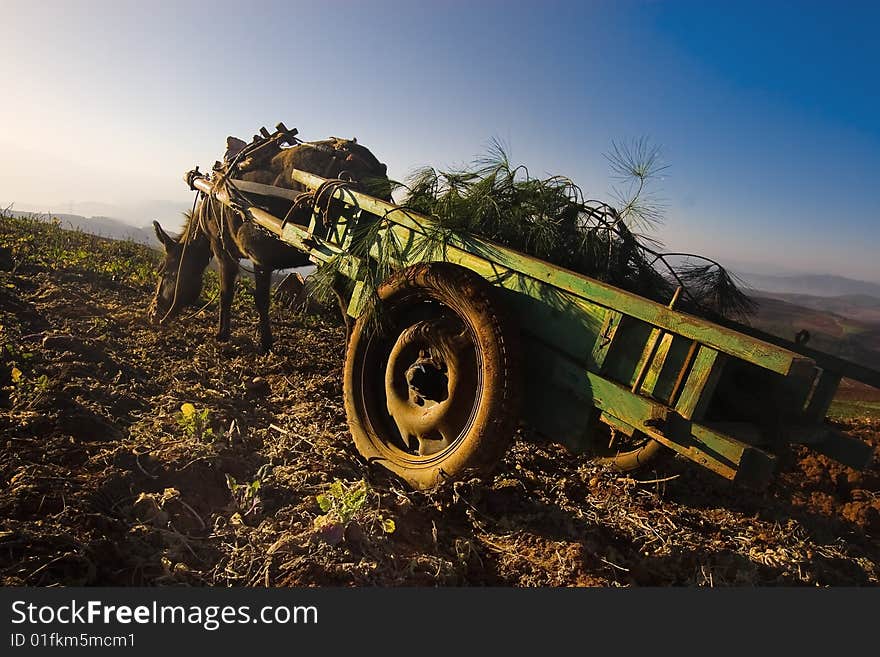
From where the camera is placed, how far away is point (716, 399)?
8.12ft

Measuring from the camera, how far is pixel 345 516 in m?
2.07

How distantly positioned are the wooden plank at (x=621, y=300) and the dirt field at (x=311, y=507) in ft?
3.52

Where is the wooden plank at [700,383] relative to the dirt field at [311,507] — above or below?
above

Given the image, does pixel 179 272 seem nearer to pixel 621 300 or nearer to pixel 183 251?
pixel 183 251

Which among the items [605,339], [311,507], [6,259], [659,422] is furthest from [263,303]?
[6,259]

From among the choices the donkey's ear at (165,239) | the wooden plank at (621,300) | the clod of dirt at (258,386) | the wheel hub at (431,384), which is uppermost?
the wooden plank at (621,300)

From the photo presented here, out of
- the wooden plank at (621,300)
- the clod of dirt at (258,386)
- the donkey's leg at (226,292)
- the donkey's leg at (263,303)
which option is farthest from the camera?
the donkey's leg at (226,292)

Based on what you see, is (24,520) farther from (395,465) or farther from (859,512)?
(859,512)

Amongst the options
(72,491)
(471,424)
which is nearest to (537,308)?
(471,424)

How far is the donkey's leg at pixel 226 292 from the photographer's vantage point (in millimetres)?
5844

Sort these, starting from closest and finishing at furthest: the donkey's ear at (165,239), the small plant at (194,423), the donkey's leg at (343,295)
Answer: the small plant at (194,423)
the donkey's leg at (343,295)
the donkey's ear at (165,239)

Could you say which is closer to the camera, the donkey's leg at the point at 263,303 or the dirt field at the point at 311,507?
the dirt field at the point at 311,507

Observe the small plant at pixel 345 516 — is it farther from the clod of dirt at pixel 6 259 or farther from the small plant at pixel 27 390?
the clod of dirt at pixel 6 259

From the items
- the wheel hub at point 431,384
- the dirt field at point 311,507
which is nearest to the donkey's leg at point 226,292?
the dirt field at point 311,507
